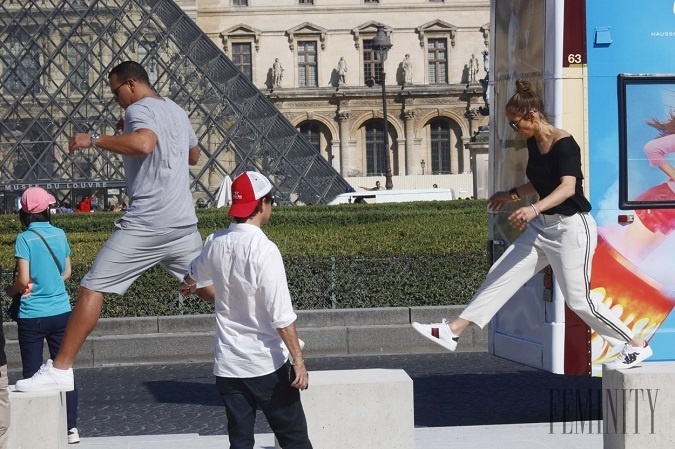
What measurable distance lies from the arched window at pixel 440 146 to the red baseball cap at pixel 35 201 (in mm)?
57721

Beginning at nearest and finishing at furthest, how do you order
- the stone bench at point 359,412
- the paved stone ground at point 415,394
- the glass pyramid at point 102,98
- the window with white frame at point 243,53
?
1. the stone bench at point 359,412
2. the paved stone ground at point 415,394
3. the glass pyramid at point 102,98
4. the window with white frame at point 243,53

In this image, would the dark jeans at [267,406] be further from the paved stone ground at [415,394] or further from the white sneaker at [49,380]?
the paved stone ground at [415,394]

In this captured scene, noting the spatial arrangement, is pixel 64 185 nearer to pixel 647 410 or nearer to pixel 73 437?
pixel 73 437

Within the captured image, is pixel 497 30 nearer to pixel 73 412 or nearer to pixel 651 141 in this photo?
pixel 651 141

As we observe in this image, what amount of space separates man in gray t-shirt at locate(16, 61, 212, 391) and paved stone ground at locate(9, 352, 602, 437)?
160 cm

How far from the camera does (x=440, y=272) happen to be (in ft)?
37.1

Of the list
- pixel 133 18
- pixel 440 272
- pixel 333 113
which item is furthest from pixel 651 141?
pixel 333 113

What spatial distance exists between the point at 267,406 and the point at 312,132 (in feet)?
198

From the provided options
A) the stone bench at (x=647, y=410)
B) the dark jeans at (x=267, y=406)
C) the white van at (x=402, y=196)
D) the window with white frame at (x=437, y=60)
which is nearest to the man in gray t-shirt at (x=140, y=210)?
the dark jeans at (x=267, y=406)

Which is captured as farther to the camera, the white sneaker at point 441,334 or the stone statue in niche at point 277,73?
the stone statue in niche at point 277,73

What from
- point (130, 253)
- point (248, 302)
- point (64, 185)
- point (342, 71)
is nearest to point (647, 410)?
point (248, 302)

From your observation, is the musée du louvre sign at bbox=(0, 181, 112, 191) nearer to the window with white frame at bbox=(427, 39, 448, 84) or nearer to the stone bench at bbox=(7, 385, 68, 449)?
the stone bench at bbox=(7, 385, 68, 449)

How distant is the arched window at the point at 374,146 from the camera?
64.6 m

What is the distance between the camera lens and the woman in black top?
6.24m
